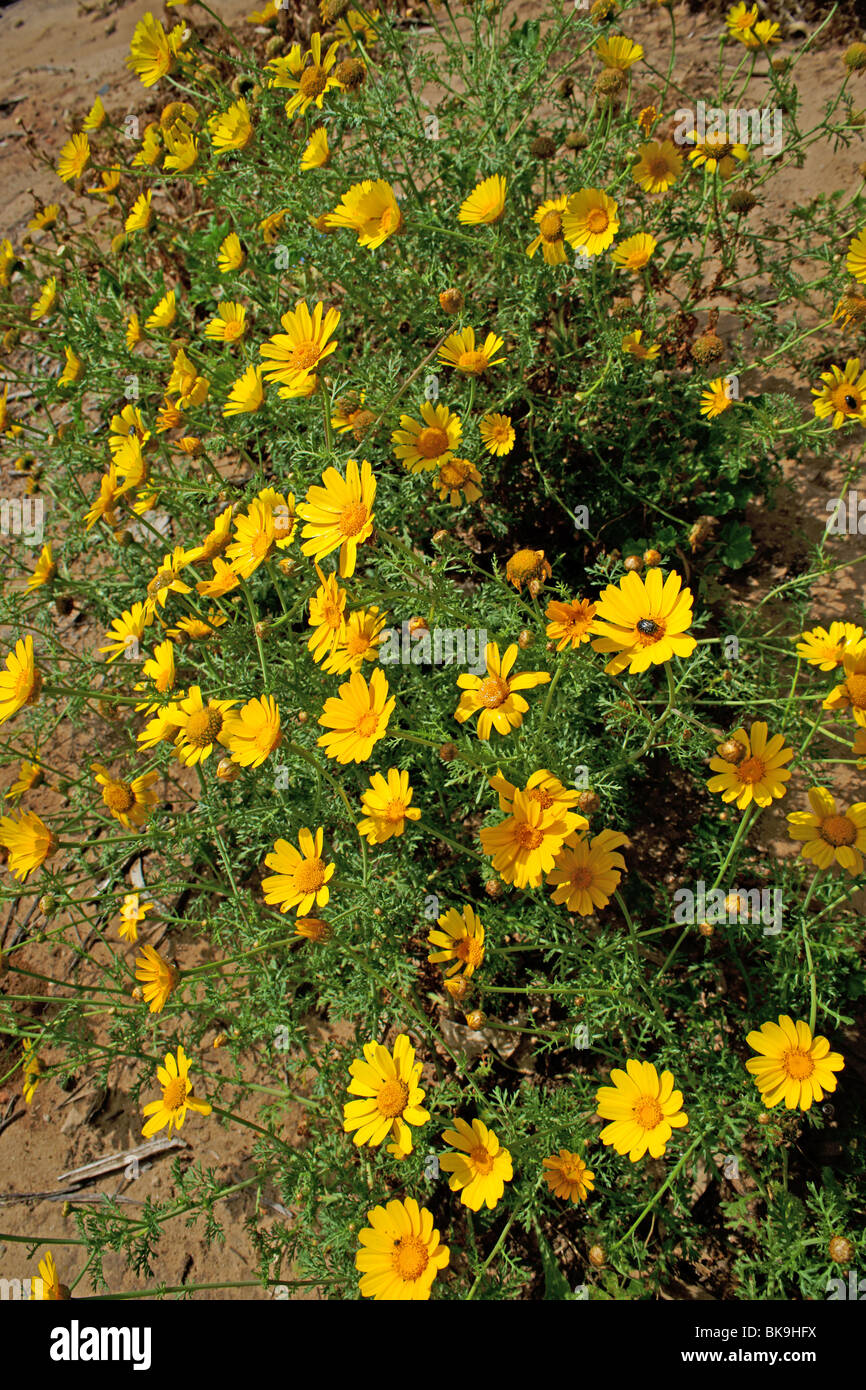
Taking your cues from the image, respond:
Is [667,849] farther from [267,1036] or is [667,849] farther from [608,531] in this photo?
[267,1036]

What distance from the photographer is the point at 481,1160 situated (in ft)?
7.09

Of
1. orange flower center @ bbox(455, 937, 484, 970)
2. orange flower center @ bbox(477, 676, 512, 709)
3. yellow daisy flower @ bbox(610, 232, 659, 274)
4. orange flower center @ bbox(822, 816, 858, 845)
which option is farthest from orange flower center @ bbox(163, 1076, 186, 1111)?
yellow daisy flower @ bbox(610, 232, 659, 274)

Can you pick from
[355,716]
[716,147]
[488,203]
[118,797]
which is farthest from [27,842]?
[716,147]

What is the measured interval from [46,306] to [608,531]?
9.88ft

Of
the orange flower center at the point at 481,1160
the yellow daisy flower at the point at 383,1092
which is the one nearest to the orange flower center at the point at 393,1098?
the yellow daisy flower at the point at 383,1092

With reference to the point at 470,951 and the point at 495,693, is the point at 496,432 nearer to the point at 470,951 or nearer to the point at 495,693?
the point at 495,693

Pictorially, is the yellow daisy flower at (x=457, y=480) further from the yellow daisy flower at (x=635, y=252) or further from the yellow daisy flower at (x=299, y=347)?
the yellow daisy flower at (x=635, y=252)

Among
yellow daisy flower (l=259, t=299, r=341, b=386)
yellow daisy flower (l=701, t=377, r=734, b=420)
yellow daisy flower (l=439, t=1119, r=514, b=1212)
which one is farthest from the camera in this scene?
yellow daisy flower (l=701, t=377, r=734, b=420)

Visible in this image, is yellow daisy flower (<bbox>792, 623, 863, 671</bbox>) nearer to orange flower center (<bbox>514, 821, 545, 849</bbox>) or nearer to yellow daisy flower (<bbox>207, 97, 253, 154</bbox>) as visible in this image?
orange flower center (<bbox>514, 821, 545, 849</bbox>)

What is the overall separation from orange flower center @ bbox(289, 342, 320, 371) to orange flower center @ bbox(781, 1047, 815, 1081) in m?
2.60

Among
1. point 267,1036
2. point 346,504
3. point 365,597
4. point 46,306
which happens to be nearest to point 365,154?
point 46,306

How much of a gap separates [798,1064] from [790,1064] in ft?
0.07

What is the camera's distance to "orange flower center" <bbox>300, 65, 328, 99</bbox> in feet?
10.8
